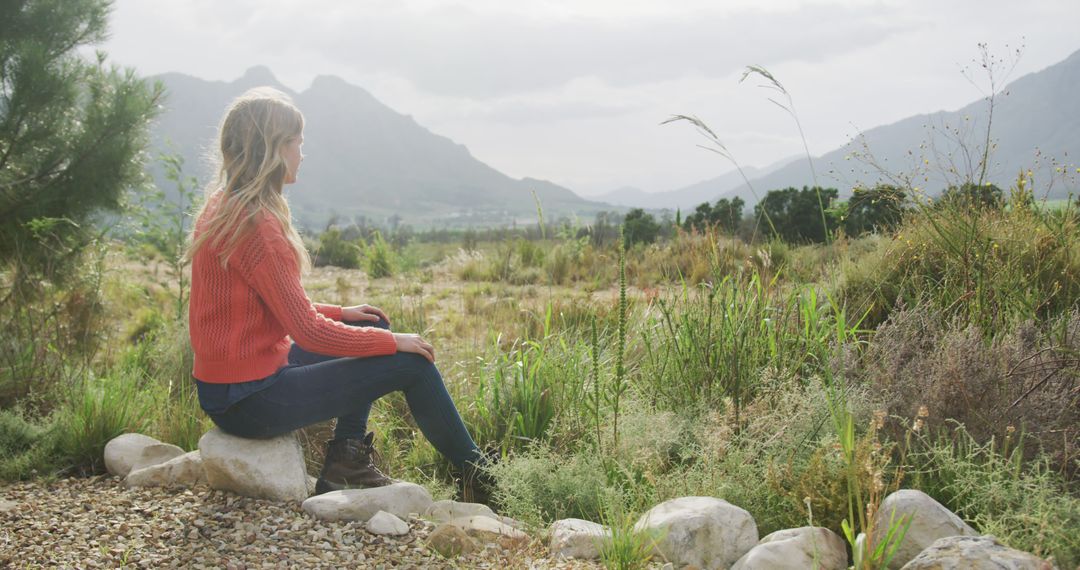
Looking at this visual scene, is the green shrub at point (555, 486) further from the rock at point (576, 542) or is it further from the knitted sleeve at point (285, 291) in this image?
the knitted sleeve at point (285, 291)

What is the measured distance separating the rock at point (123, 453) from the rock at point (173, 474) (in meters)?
0.22

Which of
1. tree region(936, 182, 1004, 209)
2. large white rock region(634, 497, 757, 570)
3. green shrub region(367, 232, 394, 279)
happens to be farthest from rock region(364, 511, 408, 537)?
green shrub region(367, 232, 394, 279)

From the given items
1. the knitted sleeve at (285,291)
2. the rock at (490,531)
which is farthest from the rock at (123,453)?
the rock at (490,531)

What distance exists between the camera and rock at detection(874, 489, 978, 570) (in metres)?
2.06

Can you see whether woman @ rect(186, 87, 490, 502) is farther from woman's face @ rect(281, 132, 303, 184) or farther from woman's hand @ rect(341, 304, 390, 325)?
woman's hand @ rect(341, 304, 390, 325)

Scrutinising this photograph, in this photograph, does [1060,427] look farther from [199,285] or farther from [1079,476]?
[199,285]

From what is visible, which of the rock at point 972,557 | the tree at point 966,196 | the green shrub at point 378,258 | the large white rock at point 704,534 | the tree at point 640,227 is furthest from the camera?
the tree at point 640,227

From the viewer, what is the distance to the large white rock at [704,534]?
2.20m

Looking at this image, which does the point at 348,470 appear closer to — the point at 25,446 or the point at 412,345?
the point at 412,345

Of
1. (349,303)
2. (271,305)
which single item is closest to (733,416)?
(271,305)

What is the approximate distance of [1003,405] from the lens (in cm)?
255

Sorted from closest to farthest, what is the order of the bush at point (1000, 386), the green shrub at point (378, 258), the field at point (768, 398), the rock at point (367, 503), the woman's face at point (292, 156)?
the field at point (768, 398) < the bush at point (1000, 386) < the rock at point (367, 503) < the woman's face at point (292, 156) < the green shrub at point (378, 258)

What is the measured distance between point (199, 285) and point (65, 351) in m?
2.83

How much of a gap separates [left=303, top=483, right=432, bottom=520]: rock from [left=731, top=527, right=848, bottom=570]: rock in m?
1.12
